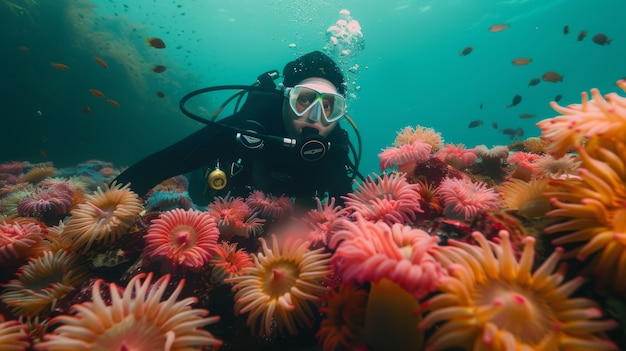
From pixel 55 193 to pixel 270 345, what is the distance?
391cm

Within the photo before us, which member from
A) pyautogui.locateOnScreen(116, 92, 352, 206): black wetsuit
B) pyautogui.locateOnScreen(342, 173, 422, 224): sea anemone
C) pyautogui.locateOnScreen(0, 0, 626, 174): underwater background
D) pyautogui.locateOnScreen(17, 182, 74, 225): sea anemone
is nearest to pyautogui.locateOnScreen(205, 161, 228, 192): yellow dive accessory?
pyautogui.locateOnScreen(116, 92, 352, 206): black wetsuit

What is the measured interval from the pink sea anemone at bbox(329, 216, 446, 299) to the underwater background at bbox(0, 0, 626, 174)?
1512 centimetres

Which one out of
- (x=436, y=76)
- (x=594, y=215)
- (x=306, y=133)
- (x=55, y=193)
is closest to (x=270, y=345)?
(x=594, y=215)

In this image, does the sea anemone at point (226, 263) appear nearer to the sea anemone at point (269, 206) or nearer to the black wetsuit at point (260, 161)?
the sea anemone at point (269, 206)

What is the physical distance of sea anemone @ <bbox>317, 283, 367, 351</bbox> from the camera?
1.65 m

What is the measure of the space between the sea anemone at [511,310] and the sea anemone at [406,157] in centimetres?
174

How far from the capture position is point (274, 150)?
4746 mm

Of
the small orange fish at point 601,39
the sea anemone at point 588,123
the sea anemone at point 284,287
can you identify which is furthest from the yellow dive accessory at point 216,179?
the small orange fish at point 601,39

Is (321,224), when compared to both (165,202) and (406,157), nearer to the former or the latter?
(406,157)

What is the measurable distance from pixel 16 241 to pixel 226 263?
2006mm

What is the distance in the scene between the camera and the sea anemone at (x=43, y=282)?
2297 millimetres

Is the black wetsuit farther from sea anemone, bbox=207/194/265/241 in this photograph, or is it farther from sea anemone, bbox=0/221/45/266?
sea anemone, bbox=0/221/45/266

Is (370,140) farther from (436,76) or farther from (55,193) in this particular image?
(55,193)

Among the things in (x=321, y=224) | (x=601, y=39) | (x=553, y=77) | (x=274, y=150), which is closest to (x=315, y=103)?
(x=274, y=150)
